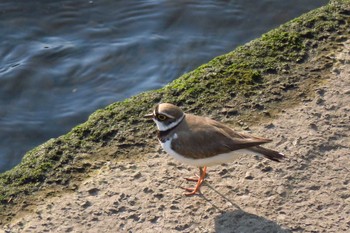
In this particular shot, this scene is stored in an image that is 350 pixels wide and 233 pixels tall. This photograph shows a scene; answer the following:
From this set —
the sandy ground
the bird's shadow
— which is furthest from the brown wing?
the bird's shadow

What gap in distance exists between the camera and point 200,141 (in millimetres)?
6188

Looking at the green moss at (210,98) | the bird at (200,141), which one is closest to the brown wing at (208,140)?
the bird at (200,141)

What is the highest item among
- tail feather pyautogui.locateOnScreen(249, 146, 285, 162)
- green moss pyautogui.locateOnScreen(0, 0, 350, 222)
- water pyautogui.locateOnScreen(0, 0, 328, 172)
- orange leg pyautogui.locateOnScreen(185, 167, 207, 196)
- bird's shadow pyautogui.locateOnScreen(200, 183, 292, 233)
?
tail feather pyautogui.locateOnScreen(249, 146, 285, 162)

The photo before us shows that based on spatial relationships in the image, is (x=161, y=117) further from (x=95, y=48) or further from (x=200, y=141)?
(x=95, y=48)

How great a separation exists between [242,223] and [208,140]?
0.78 metres

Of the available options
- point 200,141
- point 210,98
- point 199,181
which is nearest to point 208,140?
point 200,141

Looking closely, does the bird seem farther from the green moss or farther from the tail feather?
the green moss

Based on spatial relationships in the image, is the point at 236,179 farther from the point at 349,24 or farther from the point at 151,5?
the point at 151,5

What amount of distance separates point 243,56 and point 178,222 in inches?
104

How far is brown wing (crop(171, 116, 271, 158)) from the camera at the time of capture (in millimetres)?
6014

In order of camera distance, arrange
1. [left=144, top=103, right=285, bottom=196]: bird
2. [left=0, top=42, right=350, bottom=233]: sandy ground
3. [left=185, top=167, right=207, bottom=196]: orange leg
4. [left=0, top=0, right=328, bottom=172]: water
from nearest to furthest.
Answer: [left=0, top=42, right=350, bottom=233]: sandy ground
[left=144, top=103, right=285, bottom=196]: bird
[left=185, top=167, right=207, bottom=196]: orange leg
[left=0, top=0, right=328, bottom=172]: water

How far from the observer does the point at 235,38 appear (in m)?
11.3

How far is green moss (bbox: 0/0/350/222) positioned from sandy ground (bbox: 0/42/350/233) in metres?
0.26

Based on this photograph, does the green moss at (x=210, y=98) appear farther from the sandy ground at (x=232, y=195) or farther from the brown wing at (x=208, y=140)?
the brown wing at (x=208, y=140)
